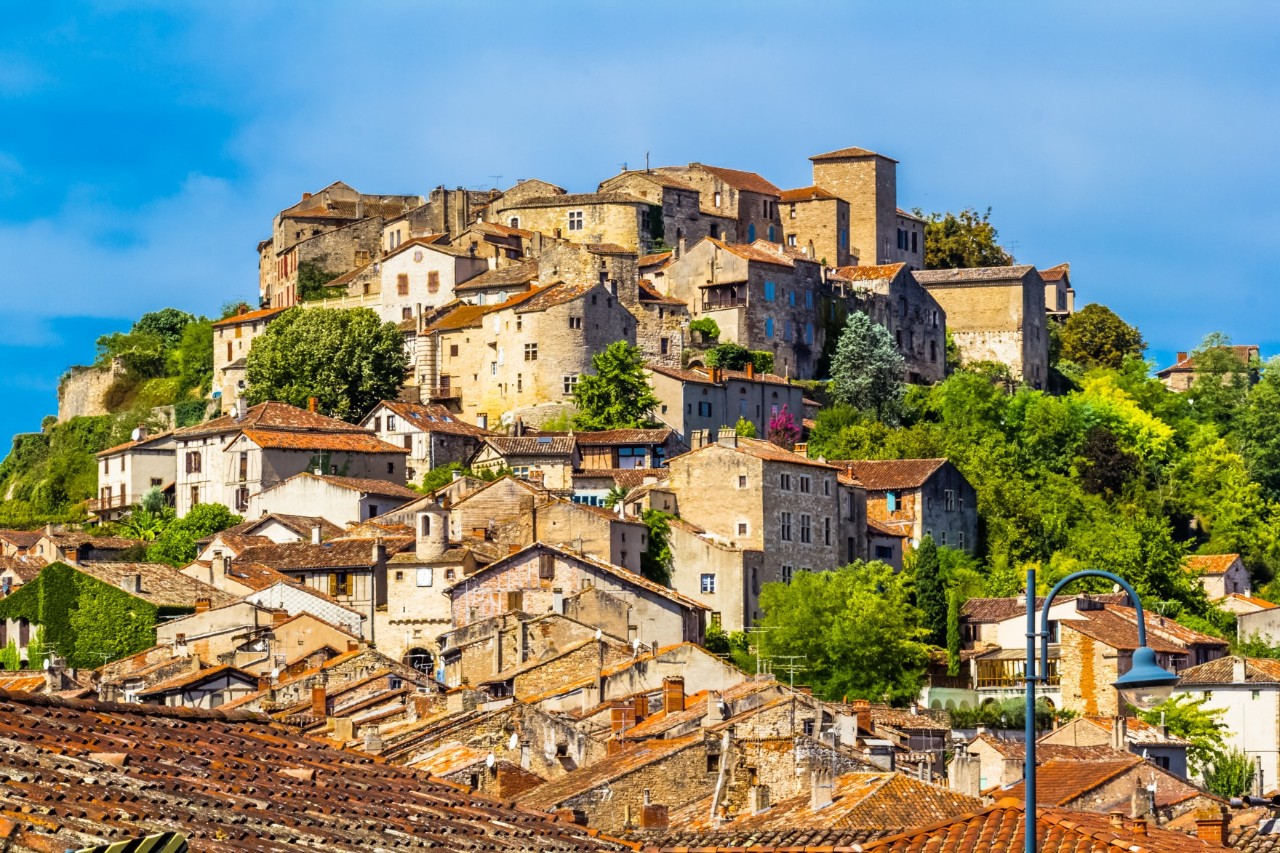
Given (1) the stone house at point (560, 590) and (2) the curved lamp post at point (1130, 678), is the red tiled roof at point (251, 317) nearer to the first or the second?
(1) the stone house at point (560, 590)

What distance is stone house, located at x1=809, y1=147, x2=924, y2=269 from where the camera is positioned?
125000mm

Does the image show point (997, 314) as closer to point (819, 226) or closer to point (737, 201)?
point (819, 226)

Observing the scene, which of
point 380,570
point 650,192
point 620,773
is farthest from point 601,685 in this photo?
point 650,192

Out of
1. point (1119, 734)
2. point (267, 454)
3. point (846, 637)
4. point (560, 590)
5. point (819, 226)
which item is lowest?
point (1119, 734)

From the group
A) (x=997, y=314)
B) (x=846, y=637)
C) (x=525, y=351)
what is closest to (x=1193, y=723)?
(x=846, y=637)

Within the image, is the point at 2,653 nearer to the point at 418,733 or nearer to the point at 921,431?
the point at 418,733

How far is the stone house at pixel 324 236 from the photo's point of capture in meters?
120

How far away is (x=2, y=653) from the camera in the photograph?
2849 inches

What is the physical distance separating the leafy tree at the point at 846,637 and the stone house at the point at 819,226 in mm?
44424

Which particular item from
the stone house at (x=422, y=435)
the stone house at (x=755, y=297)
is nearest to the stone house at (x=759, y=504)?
the stone house at (x=422, y=435)

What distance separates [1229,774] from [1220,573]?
28.3 meters

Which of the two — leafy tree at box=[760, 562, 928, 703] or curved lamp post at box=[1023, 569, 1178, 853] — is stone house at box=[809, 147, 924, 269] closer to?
leafy tree at box=[760, 562, 928, 703]

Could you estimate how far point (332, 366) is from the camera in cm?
10244

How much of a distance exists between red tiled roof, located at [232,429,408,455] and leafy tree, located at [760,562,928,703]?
1923 centimetres
